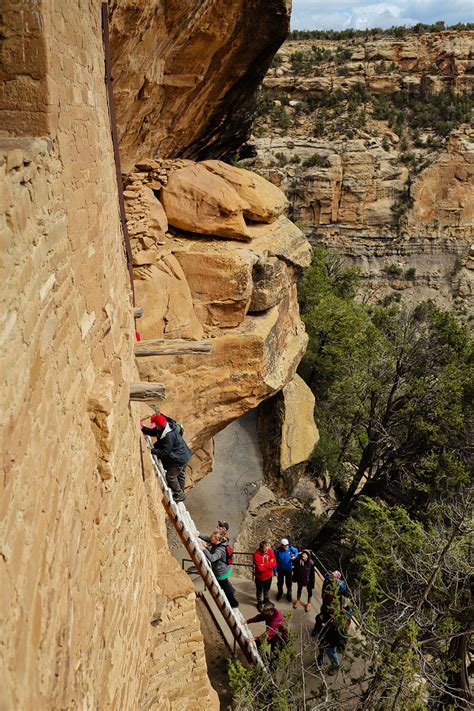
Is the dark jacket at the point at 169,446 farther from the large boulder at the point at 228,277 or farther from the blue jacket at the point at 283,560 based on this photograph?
the blue jacket at the point at 283,560

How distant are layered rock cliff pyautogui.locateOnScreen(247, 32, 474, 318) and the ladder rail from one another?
86.1ft

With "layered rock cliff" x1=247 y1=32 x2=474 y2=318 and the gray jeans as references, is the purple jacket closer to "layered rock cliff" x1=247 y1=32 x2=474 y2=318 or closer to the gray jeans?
the gray jeans

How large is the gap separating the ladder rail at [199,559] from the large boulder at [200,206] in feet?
11.9

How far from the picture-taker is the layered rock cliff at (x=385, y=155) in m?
30.8

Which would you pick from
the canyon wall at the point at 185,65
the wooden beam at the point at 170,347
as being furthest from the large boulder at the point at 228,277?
the canyon wall at the point at 185,65

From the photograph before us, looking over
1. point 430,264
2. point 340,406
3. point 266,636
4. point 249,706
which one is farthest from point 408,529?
point 430,264

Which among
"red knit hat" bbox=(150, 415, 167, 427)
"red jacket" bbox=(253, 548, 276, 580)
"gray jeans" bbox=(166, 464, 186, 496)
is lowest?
"red jacket" bbox=(253, 548, 276, 580)

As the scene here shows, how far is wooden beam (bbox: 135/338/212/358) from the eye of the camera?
638cm

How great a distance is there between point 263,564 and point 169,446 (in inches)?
98.1

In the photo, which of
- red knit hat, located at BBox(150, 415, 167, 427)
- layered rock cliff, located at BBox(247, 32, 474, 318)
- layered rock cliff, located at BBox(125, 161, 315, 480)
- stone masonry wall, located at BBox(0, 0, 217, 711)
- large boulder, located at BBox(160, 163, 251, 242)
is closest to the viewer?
stone masonry wall, located at BBox(0, 0, 217, 711)

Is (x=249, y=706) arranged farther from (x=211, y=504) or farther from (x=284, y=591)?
(x=211, y=504)

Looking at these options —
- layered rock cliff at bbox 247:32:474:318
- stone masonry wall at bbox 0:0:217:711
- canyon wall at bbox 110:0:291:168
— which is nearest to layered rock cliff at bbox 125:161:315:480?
canyon wall at bbox 110:0:291:168

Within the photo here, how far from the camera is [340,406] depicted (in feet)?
42.8

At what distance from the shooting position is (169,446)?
5.99m
